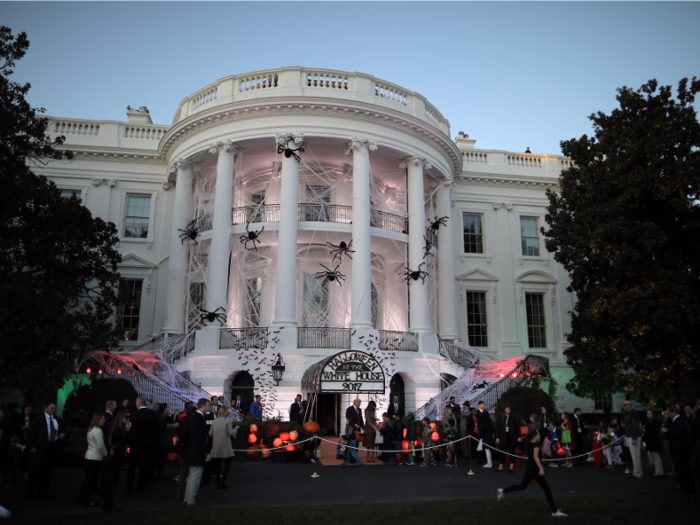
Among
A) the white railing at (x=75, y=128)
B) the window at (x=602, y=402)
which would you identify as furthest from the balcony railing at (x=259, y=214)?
the window at (x=602, y=402)

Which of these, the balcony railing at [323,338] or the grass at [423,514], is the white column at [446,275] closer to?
the balcony railing at [323,338]

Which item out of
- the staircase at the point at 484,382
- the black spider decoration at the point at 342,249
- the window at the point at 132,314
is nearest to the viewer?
the staircase at the point at 484,382

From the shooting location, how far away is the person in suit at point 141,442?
9750 mm

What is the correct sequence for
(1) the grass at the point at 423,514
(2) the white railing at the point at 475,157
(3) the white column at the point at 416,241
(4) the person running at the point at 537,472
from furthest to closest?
(2) the white railing at the point at 475,157, (3) the white column at the point at 416,241, (4) the person running at the point at 537,472, (1) the grass at the point at 423,514

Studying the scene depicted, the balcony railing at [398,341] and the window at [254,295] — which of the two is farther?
the window at [254,295]

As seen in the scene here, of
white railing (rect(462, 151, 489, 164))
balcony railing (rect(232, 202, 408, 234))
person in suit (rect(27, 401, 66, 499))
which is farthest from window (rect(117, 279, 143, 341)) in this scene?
white railing (rect(462, 151, 489, 164))

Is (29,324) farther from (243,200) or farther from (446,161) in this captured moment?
(446,161)

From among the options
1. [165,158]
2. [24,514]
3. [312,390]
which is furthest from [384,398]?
[165,158]

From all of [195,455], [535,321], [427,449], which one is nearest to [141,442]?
[195,455]

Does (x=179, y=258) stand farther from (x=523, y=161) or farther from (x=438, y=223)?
(x=523, y=161)

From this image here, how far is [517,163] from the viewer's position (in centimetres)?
2936

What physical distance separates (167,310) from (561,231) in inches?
591

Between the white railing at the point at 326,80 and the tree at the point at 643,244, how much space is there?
954 centimetres

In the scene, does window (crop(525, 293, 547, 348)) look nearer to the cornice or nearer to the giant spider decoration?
the cornice
